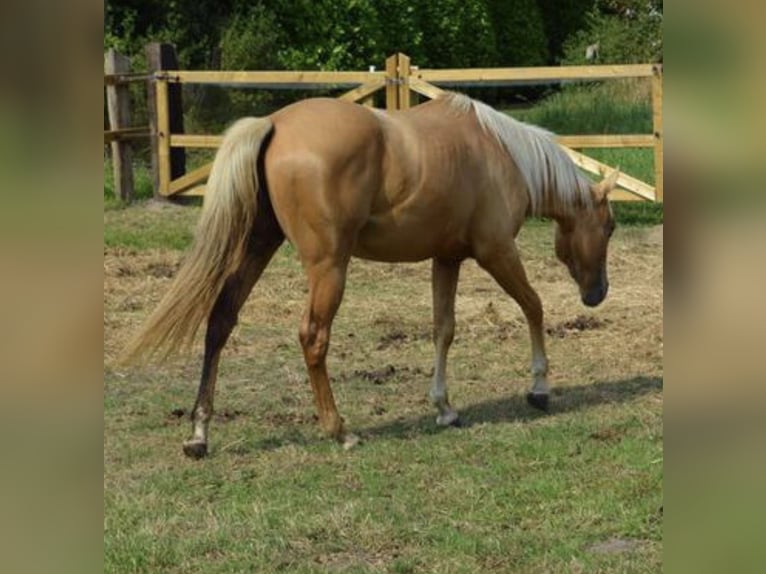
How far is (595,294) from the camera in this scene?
587cm

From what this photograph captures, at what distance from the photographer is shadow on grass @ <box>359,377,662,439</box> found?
16.5ft

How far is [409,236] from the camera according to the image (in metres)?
4.90

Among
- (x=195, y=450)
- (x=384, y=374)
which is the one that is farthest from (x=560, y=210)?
(x=195, y=450)

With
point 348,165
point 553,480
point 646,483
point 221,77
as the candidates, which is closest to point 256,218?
point 348,165

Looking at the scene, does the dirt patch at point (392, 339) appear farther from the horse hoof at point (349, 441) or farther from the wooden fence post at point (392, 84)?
the wooden fence post at point (392, 84)

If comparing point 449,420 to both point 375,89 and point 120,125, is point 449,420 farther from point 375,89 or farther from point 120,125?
point 120,125

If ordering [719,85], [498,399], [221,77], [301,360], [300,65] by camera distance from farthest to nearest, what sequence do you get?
1. [300,65]
2. [221,77]
3. [301,360]
4. [498,399]
5. [719,85]

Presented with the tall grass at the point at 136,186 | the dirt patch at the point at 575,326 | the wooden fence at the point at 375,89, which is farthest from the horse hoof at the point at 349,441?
the tall grass at the point at 136,186

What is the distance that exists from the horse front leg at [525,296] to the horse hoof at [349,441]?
1101 millimetres

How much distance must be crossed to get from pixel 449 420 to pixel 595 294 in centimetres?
130

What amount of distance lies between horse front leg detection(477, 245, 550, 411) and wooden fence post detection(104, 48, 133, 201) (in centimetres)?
782

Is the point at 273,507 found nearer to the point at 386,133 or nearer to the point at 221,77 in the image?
the point at 386,133

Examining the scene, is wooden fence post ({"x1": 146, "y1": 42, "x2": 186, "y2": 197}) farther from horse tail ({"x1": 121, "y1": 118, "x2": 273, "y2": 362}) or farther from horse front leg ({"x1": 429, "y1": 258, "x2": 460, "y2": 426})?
horse tail ({"x1": 121, "y1": 118, "x2": 273, "y2": 362})

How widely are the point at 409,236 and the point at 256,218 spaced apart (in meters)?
0.73
